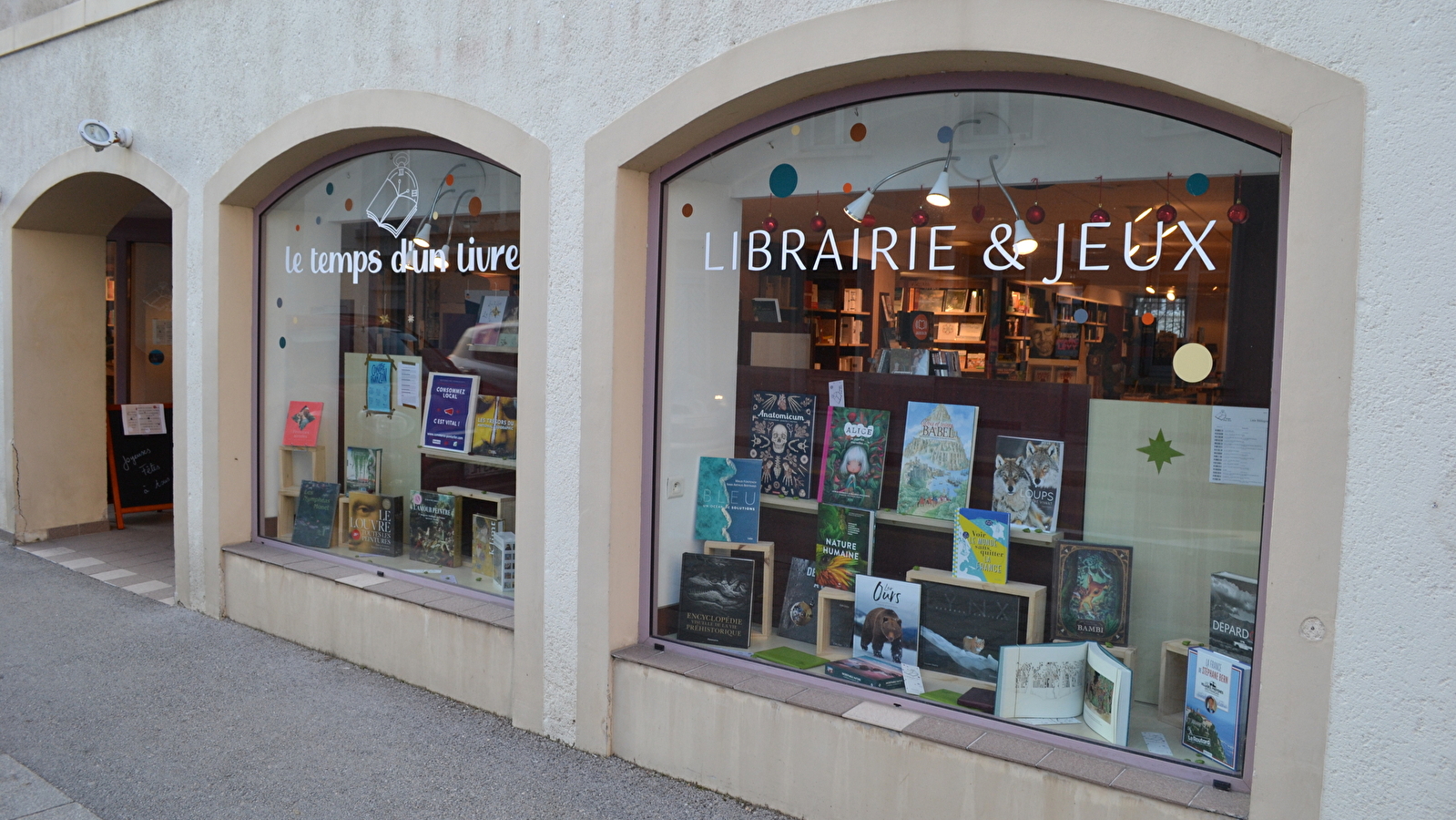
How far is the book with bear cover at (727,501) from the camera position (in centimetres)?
484

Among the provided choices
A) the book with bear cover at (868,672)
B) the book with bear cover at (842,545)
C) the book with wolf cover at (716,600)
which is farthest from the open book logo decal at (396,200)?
the book with bear cover at (868,672)

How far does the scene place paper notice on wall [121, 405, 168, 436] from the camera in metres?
9.48

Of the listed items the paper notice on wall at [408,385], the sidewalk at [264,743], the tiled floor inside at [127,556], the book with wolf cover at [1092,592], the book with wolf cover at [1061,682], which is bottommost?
the sidewalk at [264,743]

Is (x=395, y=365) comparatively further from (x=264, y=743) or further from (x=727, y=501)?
(x=727, y=501)

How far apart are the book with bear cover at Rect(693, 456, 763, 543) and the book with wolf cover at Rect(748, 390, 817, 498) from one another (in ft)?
0.21

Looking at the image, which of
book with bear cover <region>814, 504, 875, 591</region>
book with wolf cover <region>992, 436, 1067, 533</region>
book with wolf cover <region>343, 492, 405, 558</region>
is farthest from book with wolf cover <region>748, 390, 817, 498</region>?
book with wolf cover <region>343, 492, 405, 558</region>

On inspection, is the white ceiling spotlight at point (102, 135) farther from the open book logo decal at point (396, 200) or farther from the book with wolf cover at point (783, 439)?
the book with wolf cover at point (783, 439)

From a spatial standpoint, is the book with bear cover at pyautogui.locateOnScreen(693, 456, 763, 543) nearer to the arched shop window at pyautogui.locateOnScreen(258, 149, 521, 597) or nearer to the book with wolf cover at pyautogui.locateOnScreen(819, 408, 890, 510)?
the book with wolf cover at pyautogui.locateOnScreen(819, 408, 890, 510)

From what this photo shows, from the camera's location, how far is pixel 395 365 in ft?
20.8

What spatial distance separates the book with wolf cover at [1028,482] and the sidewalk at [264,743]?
1563 millimetres

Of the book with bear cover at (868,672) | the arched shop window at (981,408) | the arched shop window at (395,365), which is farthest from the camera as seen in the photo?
the arched shop window at (395,365)

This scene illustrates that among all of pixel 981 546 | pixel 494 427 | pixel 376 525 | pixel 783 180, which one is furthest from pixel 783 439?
pixel 376 525

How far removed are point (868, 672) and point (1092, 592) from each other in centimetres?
92

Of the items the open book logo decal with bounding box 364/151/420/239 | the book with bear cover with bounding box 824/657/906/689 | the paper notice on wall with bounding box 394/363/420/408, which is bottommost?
the book with bear cover with bounding box 824/657/906/689
